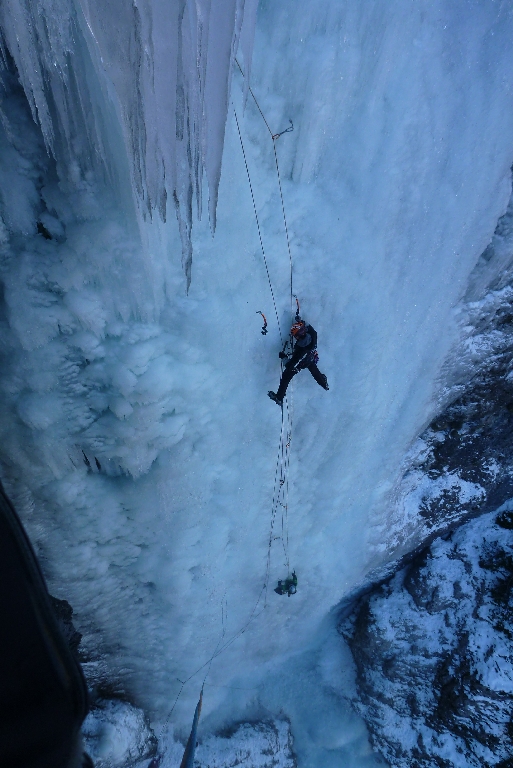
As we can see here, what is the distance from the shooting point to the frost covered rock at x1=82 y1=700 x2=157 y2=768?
5.05m

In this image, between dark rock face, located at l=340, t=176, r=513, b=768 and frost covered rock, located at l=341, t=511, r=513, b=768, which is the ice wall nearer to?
dark rock face, located at l=340, t=176, r=513, b=768

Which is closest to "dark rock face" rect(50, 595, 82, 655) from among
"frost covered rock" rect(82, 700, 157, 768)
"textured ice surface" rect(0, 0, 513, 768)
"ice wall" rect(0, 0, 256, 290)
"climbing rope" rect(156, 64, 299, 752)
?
"textured ice surface" rect(0, 0, 513, 768)

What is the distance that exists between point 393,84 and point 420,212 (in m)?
1.13

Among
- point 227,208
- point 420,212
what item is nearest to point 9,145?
point 227,208

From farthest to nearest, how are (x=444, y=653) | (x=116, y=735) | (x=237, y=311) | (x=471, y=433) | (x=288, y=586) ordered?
1. (x=444, y=653)
2. (x=471, y=433)
3. (x=288, y=586)
4. (x=116, y=735)
5. (x=237, y=311)

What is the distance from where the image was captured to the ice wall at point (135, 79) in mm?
2111

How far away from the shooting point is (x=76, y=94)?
8.21ft

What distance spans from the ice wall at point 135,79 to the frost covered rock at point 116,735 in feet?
18.6

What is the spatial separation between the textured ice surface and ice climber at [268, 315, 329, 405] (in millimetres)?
206

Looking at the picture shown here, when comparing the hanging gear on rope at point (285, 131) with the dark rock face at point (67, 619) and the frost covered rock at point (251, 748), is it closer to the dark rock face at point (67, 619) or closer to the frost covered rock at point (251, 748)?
the dark rock face at point (67, 619)

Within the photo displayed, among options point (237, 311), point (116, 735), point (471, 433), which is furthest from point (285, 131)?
point (116, 735)

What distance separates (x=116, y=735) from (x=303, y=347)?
16.3ft

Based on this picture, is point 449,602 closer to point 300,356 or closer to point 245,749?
point 245,749

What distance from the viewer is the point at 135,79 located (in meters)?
2.23
